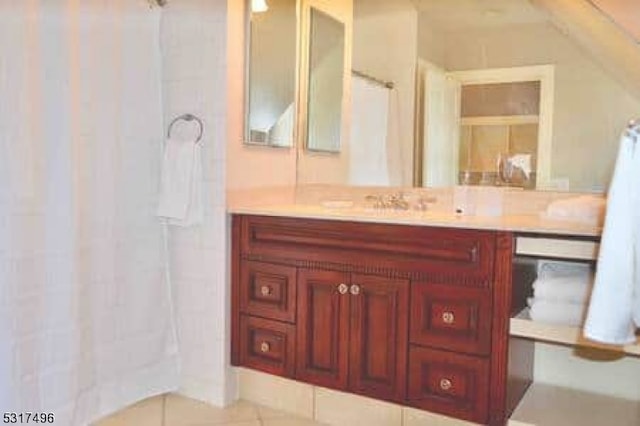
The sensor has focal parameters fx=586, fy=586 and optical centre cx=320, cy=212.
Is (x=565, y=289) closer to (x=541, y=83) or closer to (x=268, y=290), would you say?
(x=541, y=83)

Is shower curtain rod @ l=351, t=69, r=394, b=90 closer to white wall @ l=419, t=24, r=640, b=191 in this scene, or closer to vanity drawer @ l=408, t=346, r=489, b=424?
white wall @ l=419, t=24, r=640, b=191

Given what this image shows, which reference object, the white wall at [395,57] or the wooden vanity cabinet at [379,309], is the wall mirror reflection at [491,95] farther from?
the wooden vanity cabinet at [379,309]

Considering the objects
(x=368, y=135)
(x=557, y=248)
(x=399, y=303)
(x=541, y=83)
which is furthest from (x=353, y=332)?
(x=541, y=83)

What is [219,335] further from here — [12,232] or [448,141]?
[448,141]

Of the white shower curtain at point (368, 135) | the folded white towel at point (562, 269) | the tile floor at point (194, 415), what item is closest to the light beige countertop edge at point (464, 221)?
the folded white towel at point (562, 269)

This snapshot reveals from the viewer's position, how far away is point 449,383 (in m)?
2.01

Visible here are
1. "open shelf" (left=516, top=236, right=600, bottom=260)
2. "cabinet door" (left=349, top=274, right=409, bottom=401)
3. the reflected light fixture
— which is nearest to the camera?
"open shelf" (left=516, top=236, right=600, bottom=260)

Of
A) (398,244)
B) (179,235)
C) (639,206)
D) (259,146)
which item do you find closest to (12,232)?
(179,235)

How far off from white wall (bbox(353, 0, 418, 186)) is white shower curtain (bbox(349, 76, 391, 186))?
0.04 m

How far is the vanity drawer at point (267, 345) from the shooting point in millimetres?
2332

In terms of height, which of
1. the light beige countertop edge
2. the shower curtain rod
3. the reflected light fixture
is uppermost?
the reflected light fixture

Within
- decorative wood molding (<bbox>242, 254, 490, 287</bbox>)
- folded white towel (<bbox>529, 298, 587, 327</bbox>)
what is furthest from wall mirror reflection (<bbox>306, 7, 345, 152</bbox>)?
folded white towel (<bbox>529, 298, 587, 327</bbox>)

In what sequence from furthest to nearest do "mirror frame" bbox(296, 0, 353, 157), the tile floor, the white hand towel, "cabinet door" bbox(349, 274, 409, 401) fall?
"mirror frame" bbox(296, 0, 353, 157) → the tile floor → "cabinet door" bbox(349, 274, 409, 401) → the white hand towel

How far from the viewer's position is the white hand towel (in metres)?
1.14
